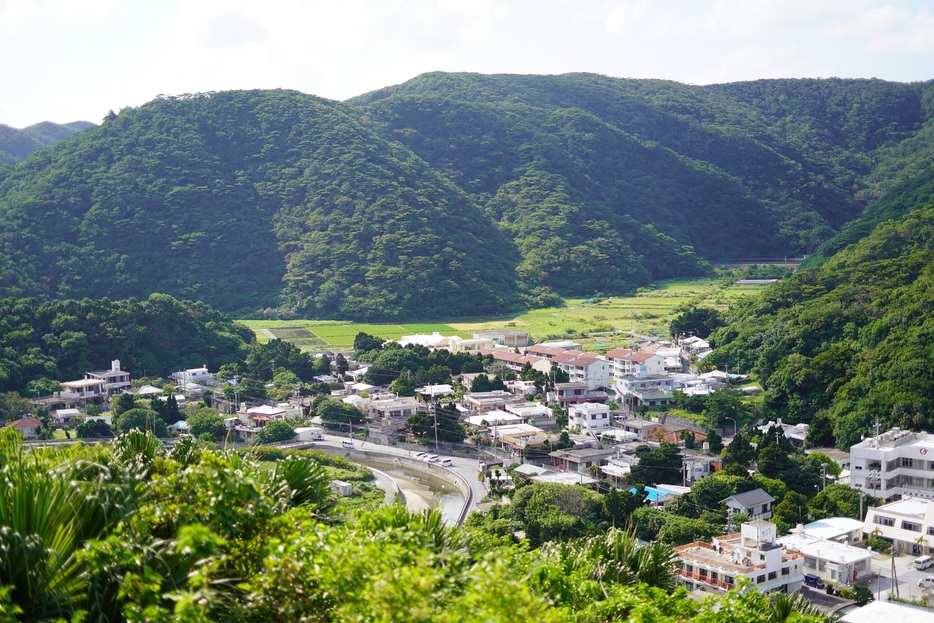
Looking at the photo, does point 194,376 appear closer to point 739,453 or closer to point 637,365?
point 637,365

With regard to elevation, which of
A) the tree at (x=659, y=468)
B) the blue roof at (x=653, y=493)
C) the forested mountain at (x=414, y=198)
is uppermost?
the forested mountain at (x=414, y=198)

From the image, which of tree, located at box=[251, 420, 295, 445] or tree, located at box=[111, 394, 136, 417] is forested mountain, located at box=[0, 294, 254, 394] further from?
tree, located at box=[251, 420, 295, 445]

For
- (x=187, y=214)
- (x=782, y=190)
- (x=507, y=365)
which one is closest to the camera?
(x=507, y=365)

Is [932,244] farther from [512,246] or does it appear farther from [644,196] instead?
[644,196]

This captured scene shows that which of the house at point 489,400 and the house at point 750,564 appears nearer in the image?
the house at point 750,564

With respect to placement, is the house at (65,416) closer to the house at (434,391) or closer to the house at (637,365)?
the house at (434,391)

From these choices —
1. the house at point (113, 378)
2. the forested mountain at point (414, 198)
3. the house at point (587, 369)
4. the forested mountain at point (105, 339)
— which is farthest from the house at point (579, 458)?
the forested mountain at point (414, 198)

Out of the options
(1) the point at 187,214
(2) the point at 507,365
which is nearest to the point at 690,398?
(2) the point at 507,365
